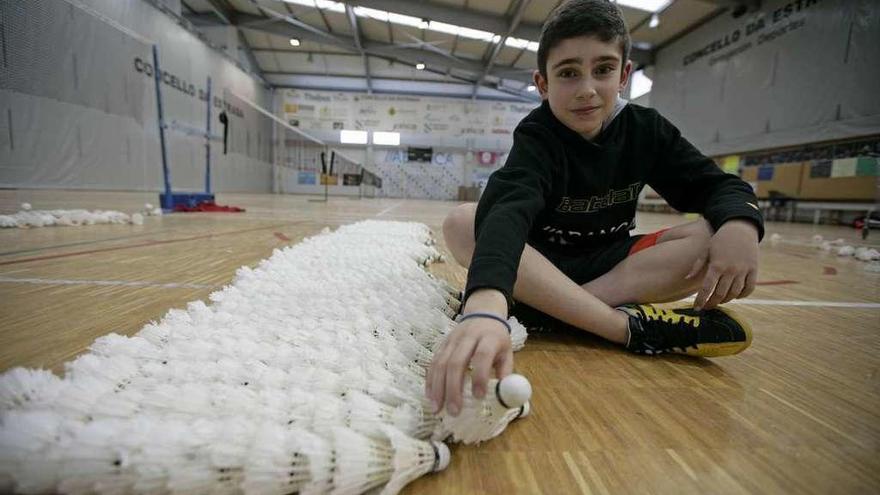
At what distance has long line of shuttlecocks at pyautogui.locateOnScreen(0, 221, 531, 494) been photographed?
323 millimetres

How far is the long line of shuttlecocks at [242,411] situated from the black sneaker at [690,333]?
339mm

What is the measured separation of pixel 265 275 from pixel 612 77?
2.68 ft

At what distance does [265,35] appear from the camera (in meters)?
10.3

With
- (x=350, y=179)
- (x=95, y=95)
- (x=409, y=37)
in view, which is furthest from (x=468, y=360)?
(x=350, y=179)

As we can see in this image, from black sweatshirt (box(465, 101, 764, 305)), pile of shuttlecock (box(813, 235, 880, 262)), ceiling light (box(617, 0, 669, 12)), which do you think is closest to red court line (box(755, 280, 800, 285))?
black sweatshirt (box(465, 101, 764, 305))

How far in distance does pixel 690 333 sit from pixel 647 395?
0.64 feet

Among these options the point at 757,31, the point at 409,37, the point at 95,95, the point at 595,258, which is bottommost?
the point at 595,258

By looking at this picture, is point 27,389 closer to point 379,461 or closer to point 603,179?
point 379,461

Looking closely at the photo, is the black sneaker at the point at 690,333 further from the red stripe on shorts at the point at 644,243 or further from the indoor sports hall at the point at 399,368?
the red stripe on shorts at the point at 644,243

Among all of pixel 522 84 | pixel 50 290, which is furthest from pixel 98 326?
pixel 522 84

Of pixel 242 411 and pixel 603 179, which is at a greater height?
pixel 603 179

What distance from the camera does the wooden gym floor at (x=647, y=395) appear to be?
405mm

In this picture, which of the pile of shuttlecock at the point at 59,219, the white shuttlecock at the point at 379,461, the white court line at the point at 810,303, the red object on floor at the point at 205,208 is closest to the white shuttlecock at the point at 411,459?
the white shuttlecock at the point at 379,461

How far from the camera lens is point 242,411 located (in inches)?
16.0
